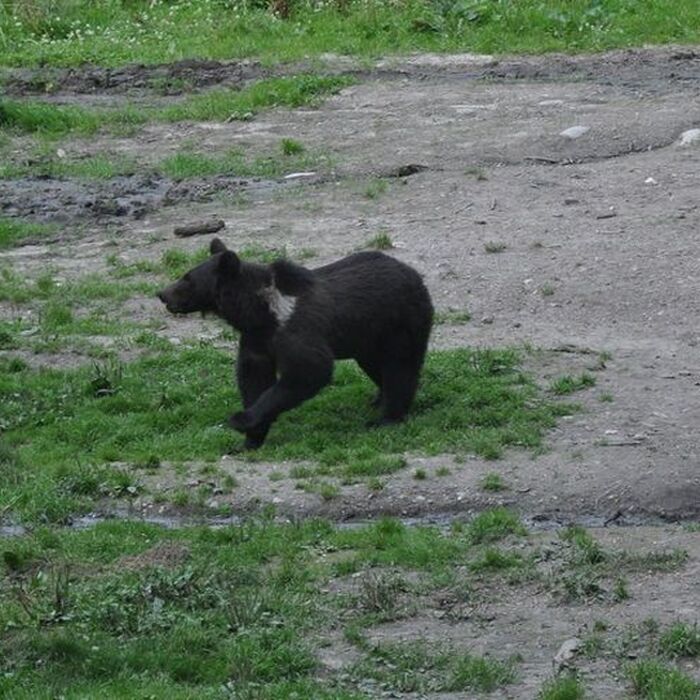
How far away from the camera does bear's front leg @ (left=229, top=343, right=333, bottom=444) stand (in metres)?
11.4

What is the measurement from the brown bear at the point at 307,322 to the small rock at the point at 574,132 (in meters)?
5.90

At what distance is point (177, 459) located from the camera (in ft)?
37.3

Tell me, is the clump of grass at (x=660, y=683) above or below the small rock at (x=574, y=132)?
above

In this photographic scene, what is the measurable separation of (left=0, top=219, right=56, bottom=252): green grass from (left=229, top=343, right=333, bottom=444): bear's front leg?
16.8ft

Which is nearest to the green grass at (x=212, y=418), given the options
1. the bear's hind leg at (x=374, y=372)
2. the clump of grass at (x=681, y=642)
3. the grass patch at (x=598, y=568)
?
the bear's hind leg at (x=374, y=372)

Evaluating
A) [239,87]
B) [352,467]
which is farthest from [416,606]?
[239,87]

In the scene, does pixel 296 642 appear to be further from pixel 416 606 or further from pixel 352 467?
pixel 352 467

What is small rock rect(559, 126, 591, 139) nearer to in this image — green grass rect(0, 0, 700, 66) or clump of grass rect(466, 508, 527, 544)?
green grass rect(0, 0, 700, 66)

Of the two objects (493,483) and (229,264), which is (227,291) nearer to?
(229,264)

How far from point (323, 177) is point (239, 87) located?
3.92m

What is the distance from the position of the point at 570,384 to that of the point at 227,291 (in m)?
2.19

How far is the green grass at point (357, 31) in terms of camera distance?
21.9 meters

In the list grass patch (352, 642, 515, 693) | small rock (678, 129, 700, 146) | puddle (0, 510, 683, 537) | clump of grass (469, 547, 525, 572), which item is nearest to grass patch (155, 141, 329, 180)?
small rock (678, 129, 700, 146)

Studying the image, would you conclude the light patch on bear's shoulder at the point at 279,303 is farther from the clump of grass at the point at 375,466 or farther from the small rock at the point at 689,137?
the small rock at the point at 689,137
